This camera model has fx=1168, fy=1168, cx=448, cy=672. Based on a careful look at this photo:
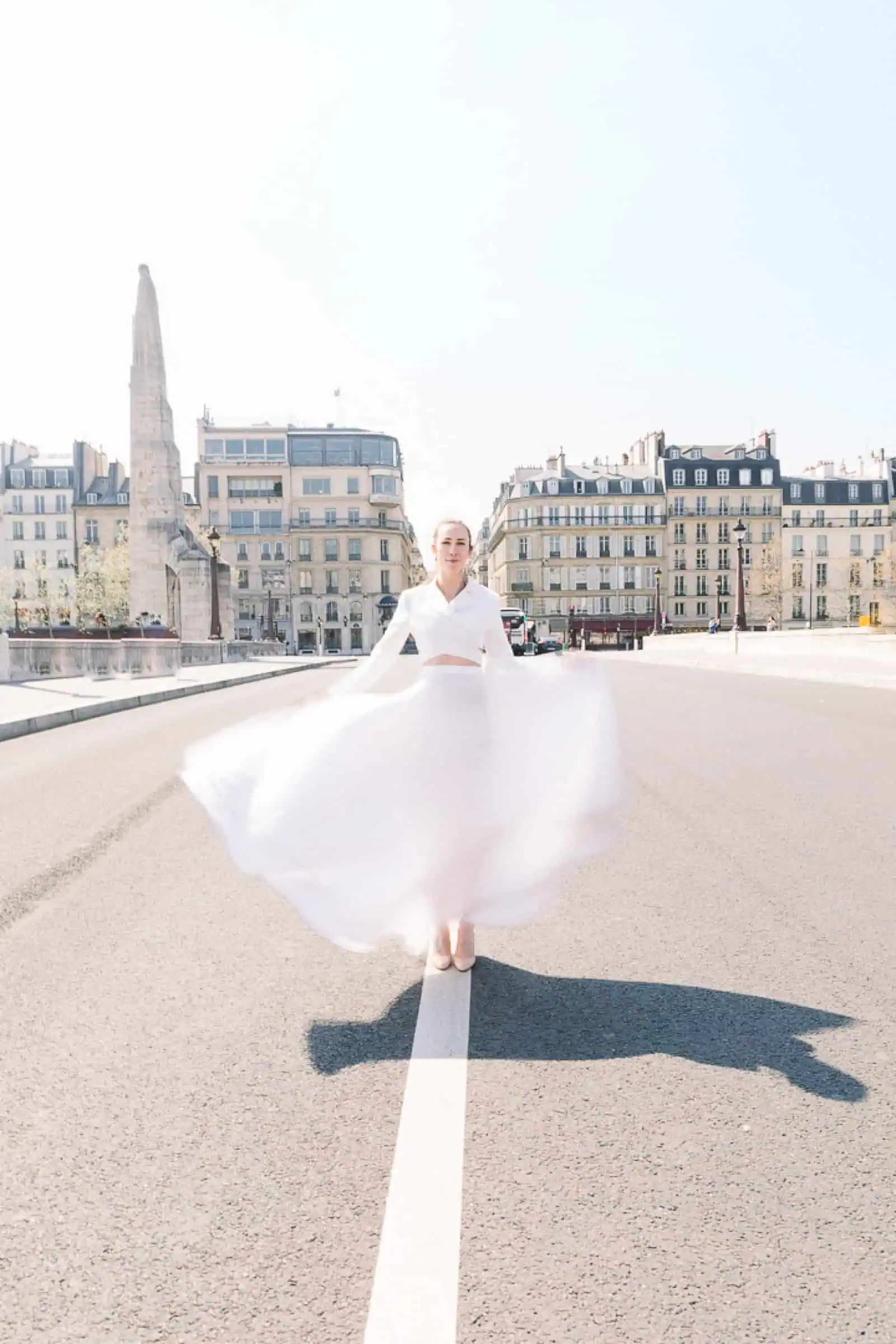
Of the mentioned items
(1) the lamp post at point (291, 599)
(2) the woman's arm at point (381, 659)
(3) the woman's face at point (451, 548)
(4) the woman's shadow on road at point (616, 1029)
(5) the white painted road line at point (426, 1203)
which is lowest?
(4) the woman's shadow on road at point (616, 1029)

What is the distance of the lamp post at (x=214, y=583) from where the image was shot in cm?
4506

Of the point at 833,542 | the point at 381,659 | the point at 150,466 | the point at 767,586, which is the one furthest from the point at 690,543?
the point at 381,659

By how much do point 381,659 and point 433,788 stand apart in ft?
2.26

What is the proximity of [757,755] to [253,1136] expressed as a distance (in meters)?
9.59

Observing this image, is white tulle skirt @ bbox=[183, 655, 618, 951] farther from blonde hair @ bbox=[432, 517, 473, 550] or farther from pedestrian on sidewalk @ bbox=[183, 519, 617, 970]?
blonde hair @ bbox=[432, 517, 473, 550]

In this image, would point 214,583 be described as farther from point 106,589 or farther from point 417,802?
point 106,589

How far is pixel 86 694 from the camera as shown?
21.7 meters

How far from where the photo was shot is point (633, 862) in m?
6.38

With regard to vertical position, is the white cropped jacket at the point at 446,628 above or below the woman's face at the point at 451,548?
below

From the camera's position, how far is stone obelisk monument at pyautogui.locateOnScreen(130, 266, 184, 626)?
1918 inches

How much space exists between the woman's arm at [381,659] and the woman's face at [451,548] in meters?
0.20

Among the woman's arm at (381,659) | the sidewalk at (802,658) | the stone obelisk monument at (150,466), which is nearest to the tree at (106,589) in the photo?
the stone obelisk monument at (150,466)

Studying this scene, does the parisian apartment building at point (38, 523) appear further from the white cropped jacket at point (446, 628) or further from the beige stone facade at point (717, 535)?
the white cropped jacket at point (446, 628)

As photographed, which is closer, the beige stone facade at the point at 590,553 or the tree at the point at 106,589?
the tree at the point at 106,589
